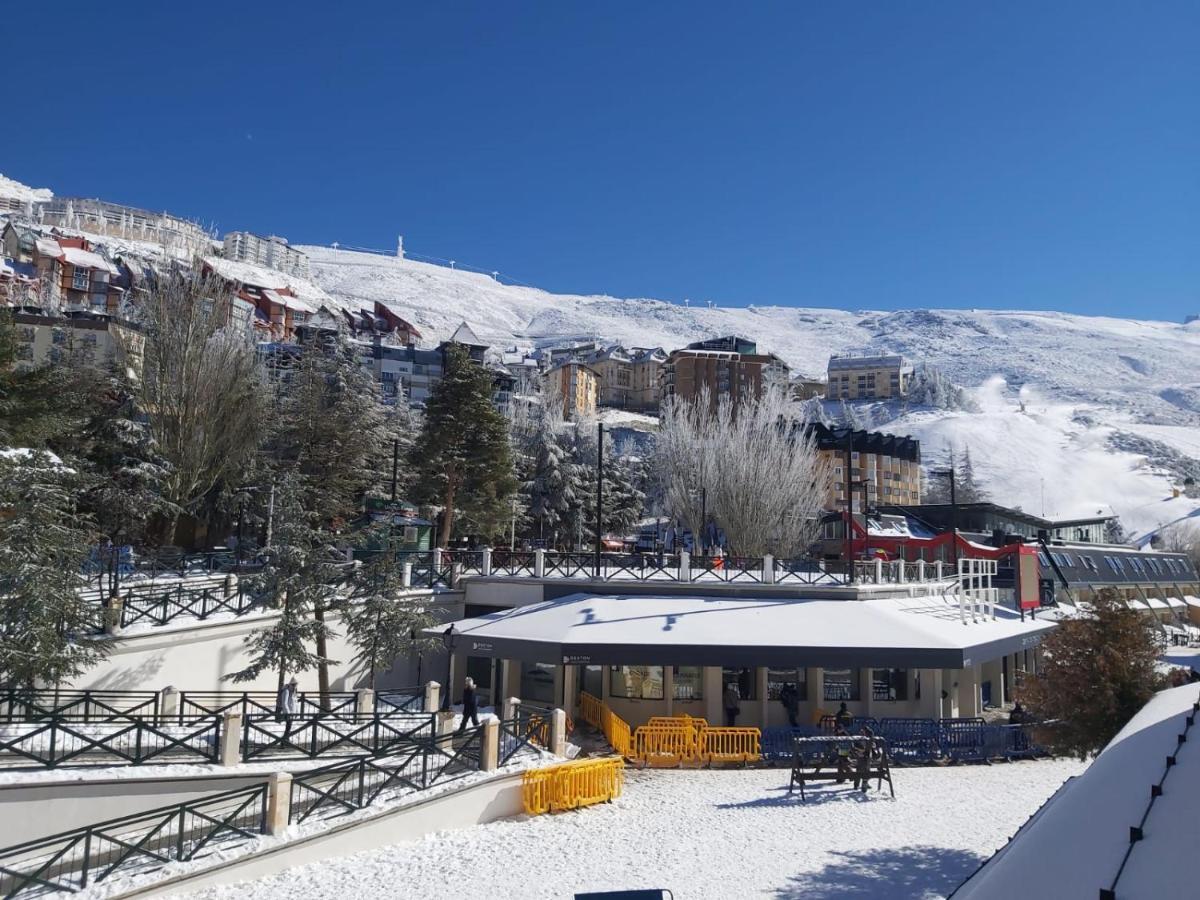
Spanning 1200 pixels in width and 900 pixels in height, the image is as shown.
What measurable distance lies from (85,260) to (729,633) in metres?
120

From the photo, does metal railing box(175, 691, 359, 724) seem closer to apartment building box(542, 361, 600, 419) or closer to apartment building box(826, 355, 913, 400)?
apartment building box(542, 361, 600, 419)

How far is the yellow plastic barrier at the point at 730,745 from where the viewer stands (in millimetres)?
20766

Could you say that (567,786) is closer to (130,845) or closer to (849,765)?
(849,765)

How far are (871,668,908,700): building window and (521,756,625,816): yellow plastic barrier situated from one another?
1127 cm

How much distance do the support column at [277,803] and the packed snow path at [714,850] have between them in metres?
0.75

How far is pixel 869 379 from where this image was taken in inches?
7633

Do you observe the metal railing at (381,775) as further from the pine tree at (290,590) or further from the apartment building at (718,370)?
the apartment building at (718,370)

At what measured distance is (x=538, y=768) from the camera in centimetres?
1661

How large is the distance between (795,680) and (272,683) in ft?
48.0

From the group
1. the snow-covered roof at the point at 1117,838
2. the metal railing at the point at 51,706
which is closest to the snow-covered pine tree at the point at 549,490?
the metal railing at the point at 51,706

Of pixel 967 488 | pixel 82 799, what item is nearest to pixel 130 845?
pixel 82 799

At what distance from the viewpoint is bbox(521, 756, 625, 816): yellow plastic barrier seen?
53.7ft

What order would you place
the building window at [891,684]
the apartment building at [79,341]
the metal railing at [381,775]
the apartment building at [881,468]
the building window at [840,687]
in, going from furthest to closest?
the apartment building at [881,468]
the apartment building at [79,341]
the building window at [891,684]
the building window at [840,687]
the metal railing at [381,775]

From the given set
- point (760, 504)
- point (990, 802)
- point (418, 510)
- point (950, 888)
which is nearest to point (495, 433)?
point (418, 510)
